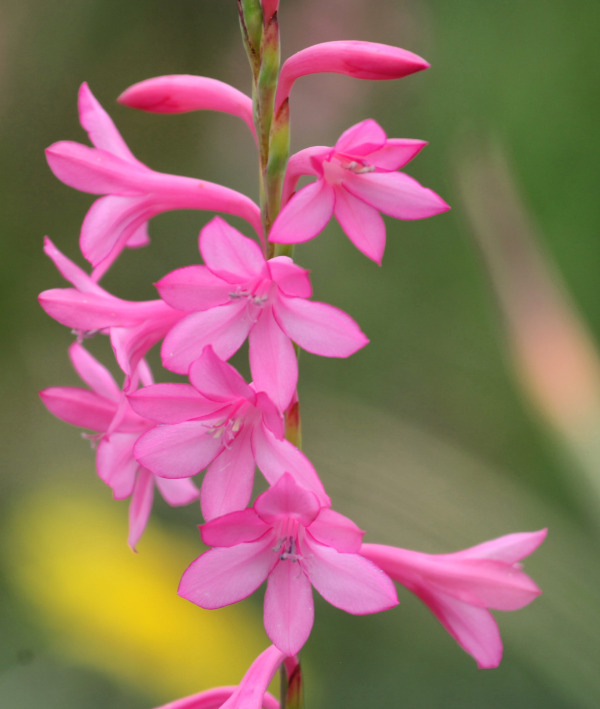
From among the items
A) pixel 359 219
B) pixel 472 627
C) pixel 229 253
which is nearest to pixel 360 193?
pixel 359 219

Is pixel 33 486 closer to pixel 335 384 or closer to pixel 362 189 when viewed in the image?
pixel 335 384

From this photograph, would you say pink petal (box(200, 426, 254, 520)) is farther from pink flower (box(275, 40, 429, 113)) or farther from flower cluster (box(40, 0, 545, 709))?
pink flower (box(275, 40, 429, 113))

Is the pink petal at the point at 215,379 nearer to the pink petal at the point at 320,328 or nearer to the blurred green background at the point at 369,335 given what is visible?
the pink petal at the point at 320,328

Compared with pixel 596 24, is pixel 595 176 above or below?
below

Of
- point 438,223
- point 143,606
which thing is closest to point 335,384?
point 438,223

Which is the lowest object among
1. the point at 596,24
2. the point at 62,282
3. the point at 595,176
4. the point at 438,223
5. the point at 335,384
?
the point at 335,384

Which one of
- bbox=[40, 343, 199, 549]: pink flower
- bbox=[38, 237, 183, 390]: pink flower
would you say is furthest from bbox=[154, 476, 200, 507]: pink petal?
bbox=[38, 237, 183, 390]: pink flower

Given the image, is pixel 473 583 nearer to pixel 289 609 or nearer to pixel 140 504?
pixel 289 609
